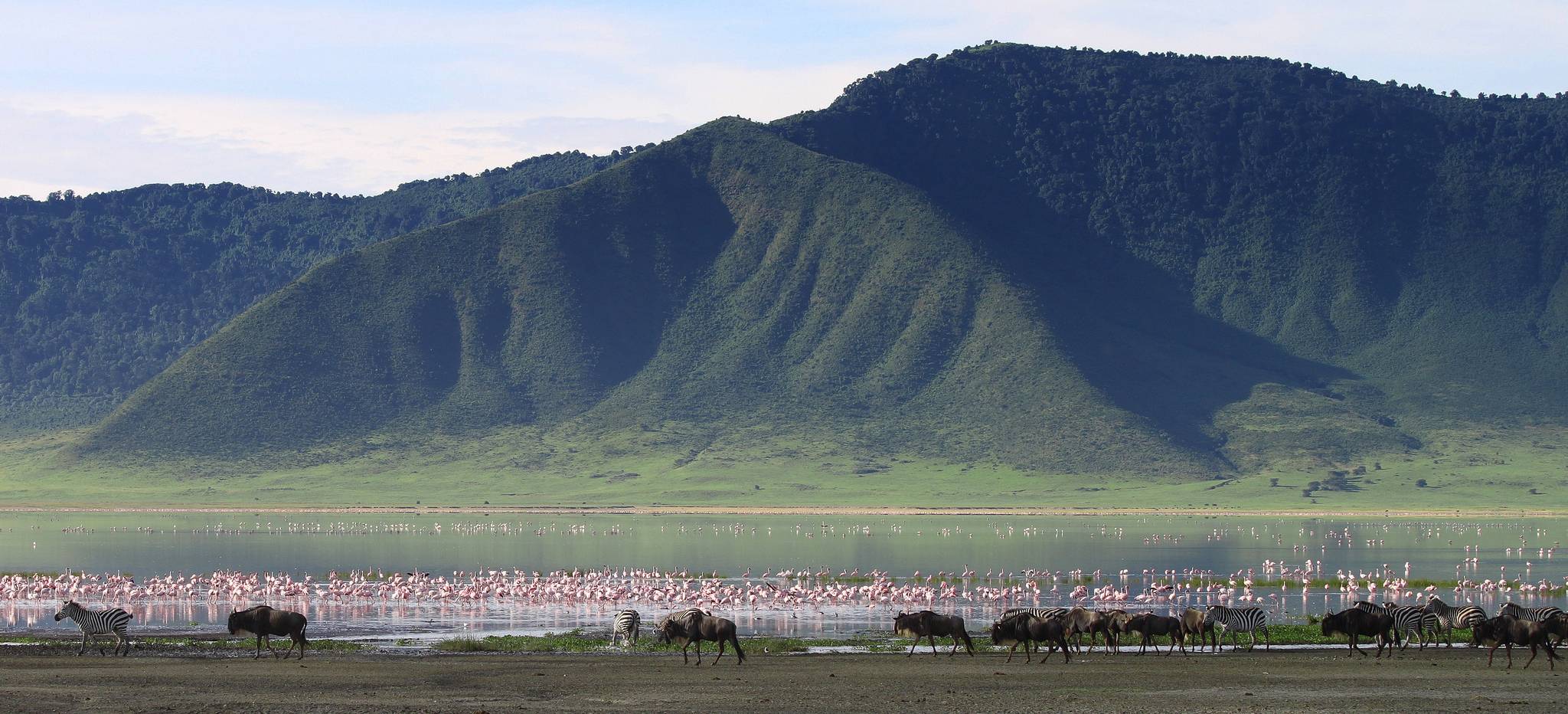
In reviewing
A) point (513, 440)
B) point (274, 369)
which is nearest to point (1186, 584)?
point (513, 440)

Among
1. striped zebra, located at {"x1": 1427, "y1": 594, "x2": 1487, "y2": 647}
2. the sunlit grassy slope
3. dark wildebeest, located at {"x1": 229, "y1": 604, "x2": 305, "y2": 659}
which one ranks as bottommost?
striped zebra, located at {"x1": 1427, "y1": 594, "x2": 1487, "y2": 647}

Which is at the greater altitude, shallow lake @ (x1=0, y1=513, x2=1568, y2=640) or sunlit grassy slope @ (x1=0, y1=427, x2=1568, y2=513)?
sunlit grassy slope @ (x1=0, y1=427, x2=1568, y2=513)

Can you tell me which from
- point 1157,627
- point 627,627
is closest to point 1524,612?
point 1157,627

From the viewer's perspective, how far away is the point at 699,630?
110ft

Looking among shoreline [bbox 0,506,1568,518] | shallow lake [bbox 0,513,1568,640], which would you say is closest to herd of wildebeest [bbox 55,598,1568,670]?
shallow lake [bbox 0,513,1568,640]

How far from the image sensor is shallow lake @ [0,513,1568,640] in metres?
49.5

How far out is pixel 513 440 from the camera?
18338 cm

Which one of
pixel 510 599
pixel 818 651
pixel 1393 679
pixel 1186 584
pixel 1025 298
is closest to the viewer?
pixel 1393 679

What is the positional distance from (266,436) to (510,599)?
134 meters

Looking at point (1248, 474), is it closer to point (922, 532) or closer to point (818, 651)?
point (922, 532)

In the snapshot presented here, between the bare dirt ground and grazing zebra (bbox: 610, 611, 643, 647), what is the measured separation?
2771 millimetres

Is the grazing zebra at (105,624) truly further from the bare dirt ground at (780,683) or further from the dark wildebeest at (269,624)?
the dark wildebeest at (269,624)

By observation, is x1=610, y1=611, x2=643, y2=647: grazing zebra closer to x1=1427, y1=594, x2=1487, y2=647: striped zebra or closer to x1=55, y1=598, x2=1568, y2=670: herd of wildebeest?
x1=55, y1=598, x2=1568, y2=670: herd of wildebeest

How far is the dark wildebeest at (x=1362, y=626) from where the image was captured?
3444 cm
